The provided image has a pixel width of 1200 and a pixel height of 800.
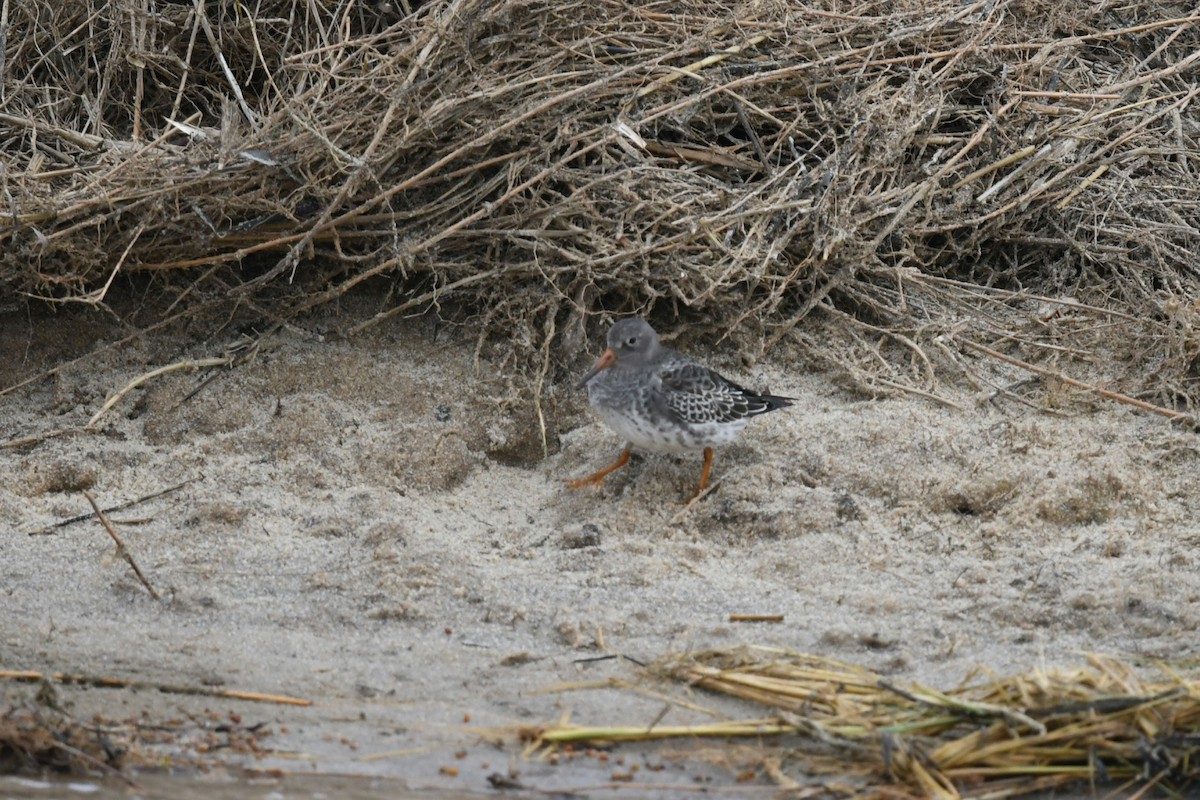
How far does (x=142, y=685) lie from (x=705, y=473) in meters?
2.37

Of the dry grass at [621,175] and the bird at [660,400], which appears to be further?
the dry grass at [621,175]

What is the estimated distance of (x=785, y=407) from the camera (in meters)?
6.46

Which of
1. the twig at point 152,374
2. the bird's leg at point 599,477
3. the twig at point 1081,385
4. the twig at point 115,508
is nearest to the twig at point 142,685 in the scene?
the twig at point 115,508

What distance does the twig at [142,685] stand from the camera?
4.62 meters

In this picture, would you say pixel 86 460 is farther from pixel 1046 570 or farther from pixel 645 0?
pixel 1046 570

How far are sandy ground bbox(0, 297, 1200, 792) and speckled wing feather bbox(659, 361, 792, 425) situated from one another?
208mm

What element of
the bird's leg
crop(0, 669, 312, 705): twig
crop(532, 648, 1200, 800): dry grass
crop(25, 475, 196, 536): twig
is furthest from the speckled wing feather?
crop(0, 669, 312, 705): twig

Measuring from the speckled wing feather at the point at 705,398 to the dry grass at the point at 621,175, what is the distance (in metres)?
0.40

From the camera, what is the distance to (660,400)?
239 inches

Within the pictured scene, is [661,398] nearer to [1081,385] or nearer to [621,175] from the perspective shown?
[621,175]

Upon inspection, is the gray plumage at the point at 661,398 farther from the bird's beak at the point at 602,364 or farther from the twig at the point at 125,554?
the twig at the point at 125,554

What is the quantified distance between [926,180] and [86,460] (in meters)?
3.78

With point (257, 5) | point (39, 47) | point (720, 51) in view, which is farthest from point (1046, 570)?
point (39, 47)

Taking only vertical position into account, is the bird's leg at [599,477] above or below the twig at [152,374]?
below
